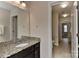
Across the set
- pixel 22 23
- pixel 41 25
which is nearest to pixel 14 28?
pixel 22 23

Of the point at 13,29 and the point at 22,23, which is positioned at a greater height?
the point at 22,23

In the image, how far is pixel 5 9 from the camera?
104 inches

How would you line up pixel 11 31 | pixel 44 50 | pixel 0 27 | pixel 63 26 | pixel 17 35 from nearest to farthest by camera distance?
pixel 0 27, pixel 11 31, pixel 17 35, pixel 44 50, pixel 63 26

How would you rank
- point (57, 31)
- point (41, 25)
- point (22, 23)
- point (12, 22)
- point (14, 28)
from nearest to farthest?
point (12, 22), point (14, 28), point (22, 23), point (41, 25), point (57, 31)

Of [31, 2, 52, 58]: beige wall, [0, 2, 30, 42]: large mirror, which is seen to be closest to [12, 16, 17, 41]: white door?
[0, 2, 30, 42]: large mirror

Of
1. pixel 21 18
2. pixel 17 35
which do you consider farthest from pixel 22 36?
pixel 21 18

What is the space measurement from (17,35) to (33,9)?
115cm

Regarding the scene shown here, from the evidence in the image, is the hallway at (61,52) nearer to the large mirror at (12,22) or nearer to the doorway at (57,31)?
the doorway at (57,31)

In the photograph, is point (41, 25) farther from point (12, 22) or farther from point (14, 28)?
point (12, 22)

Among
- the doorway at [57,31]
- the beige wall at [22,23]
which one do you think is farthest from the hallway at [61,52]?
the beige wall at [22,23]

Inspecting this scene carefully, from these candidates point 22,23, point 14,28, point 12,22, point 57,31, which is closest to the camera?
point 12,22

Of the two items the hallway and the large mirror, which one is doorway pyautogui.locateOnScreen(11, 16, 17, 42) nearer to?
the large mirror

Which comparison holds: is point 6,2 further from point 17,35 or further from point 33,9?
point 33,9

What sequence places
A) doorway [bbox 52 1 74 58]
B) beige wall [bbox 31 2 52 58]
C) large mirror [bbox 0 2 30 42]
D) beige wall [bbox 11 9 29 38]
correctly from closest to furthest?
large mirror [bbox 0 2 30 42]
beige wall [bbox 11 9 29 38]
beige wall [bbox 31 2 52 58]
doorway [bbox 52 1 74 58]
